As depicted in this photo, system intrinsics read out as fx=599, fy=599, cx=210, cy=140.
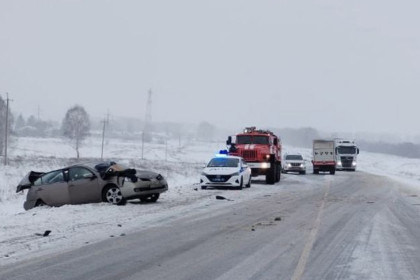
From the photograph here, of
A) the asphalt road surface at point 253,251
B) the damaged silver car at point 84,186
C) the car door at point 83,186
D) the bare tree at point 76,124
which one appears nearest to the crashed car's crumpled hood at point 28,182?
the damaged silver car at point 84,186

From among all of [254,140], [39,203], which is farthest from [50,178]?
[254,140]

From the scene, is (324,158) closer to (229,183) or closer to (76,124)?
(229,183)

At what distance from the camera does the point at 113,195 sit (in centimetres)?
1833

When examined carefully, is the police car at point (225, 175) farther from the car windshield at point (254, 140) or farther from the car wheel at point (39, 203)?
the car wheel at point (39, 203)

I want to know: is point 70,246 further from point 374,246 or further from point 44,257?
point 374,246

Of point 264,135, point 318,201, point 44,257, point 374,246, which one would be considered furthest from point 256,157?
point 44,257

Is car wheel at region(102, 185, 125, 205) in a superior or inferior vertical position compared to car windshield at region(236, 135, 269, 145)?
inferior

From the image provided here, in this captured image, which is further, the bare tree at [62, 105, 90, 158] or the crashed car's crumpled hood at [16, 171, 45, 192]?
the bare tree at [62, 105, 90, 158]

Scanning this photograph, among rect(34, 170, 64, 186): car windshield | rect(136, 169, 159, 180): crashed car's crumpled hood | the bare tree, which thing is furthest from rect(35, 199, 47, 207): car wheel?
the bare tree

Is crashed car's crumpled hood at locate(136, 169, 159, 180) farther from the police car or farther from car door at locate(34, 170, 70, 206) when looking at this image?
the police car

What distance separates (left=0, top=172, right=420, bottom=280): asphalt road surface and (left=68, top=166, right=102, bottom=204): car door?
3.42 meters

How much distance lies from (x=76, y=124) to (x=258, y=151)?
10551 centimetres

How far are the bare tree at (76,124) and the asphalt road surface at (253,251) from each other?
117m

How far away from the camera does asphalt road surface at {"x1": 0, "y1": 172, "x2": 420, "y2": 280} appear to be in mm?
8602
